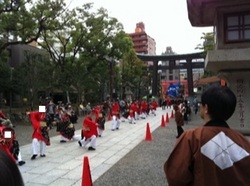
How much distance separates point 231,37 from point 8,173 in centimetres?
1384

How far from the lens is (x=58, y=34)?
3133 centimetres

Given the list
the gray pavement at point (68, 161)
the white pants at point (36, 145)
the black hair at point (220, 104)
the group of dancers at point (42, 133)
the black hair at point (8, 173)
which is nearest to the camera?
the black hair at point (8, 173)

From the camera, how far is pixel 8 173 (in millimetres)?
1155

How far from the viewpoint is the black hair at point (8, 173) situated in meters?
1.14

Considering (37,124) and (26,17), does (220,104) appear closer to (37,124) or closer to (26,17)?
(37,124)

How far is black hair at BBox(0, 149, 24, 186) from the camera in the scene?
1.14 metres

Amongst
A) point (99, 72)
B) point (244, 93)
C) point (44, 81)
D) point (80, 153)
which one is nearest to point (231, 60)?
point (244, 93)

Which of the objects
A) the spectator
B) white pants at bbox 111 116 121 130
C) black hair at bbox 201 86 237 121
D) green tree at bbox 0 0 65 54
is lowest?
white pants at bbox 111 116 121 130

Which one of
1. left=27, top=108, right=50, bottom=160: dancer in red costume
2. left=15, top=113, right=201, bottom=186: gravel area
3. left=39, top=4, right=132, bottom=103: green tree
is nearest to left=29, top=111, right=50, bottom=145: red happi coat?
left=27, top=108, right=50, bottom=160: dancer in red costume

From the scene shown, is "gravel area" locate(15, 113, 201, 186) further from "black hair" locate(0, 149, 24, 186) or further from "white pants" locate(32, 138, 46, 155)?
"black hair" locate(0, 149, 24, 186)

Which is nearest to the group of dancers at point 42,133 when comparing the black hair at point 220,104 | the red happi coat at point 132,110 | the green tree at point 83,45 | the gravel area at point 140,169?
the gravel area at point 140,169

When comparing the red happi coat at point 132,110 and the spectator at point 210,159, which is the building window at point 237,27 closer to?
the red happi coat at point 132,110

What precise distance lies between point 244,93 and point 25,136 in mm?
10445

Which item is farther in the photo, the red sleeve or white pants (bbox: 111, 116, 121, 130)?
white pants (bbox: 111, 116, 121, 130)
